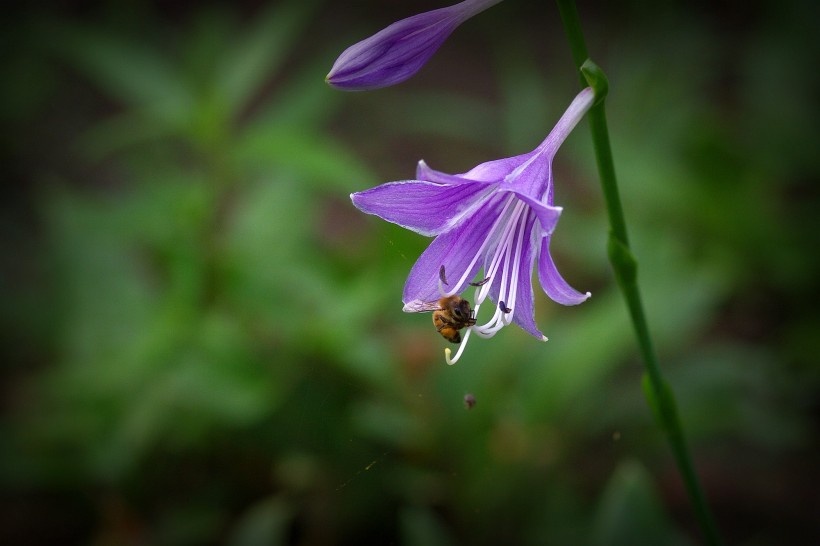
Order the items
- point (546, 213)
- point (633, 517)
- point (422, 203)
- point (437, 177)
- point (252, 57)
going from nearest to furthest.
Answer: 1. point (546, 213)
2. point (437, 177)
3. point (422, 203)
4. point (633, 517)
5. point (252, 57)

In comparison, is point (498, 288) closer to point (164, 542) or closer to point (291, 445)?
point (291, 445)

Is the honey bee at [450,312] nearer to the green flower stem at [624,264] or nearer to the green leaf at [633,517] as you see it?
the green flower stem at [624,264]

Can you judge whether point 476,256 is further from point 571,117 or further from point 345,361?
point 345,361

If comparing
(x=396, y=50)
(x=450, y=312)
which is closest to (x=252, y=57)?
(x=396, y=50)

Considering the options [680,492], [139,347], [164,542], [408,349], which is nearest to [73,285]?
[139,347]

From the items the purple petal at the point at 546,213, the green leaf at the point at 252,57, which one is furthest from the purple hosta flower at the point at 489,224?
the green leaf at the point at 252,57

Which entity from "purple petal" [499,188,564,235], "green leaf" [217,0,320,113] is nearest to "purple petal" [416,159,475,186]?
"purple petal" [499,188,564,235]

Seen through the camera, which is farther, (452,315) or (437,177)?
(452,315)
